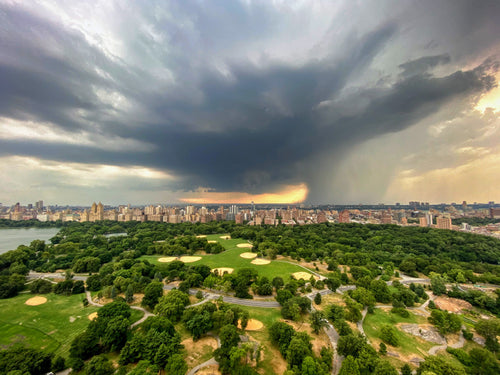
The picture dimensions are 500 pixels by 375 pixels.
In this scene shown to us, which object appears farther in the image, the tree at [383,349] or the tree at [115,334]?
the tree at [383,349]

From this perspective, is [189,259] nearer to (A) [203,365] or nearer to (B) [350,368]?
(A) [203,365]

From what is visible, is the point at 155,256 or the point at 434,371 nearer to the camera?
the point at 434,371

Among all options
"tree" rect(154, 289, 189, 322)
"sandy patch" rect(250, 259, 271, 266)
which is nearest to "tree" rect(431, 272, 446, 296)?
"sandy patch" rect(250, 259, 271, 266)

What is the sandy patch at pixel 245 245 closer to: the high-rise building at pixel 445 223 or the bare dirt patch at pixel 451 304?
the bare dirt patch at pixel 451 304

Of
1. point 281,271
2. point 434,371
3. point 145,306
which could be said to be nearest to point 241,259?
point 281,271

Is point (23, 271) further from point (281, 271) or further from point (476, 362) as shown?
point (476, 362)

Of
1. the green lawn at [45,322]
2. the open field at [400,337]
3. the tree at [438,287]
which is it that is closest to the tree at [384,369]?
the open field at [400,337]
